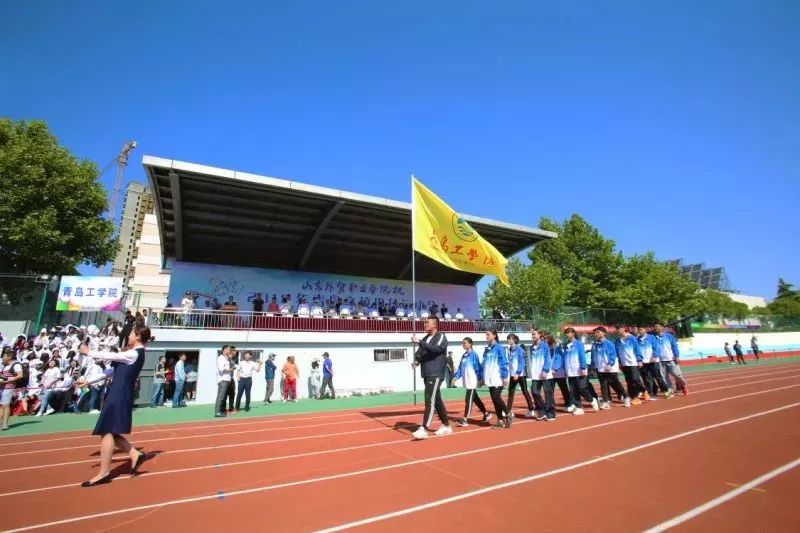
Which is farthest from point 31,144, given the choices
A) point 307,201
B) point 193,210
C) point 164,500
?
point 164,500

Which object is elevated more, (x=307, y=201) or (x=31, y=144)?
(x=31, y=144)

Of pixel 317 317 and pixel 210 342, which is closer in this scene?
pixel 210 342

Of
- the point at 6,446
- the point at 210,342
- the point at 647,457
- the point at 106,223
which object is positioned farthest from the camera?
the point at 106,223

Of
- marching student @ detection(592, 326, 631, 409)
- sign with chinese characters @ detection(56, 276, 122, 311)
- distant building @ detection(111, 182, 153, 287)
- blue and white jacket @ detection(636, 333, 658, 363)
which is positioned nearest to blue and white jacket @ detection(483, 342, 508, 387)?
marching student @ detection(592, 326, 631, 409)

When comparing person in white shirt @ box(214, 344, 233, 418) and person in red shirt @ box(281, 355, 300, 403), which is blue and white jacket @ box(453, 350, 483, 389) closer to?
person in white shirt @ box(214, 344, 233, 418)

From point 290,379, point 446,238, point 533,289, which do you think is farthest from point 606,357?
point 533,289

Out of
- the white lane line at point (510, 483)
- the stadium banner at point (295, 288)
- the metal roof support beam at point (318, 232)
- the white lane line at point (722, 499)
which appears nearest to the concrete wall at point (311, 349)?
the stadium banner at point (295, 288)

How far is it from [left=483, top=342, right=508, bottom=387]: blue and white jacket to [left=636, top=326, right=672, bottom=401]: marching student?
4.99m

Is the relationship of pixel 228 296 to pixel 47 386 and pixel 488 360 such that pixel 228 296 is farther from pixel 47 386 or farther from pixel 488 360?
pixel 488 360

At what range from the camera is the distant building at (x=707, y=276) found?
84000 millimetres

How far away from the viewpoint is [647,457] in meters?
5.34

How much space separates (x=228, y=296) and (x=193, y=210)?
4539mm

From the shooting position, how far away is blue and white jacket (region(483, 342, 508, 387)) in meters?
8.48

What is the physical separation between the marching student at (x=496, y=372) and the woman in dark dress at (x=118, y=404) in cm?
607
